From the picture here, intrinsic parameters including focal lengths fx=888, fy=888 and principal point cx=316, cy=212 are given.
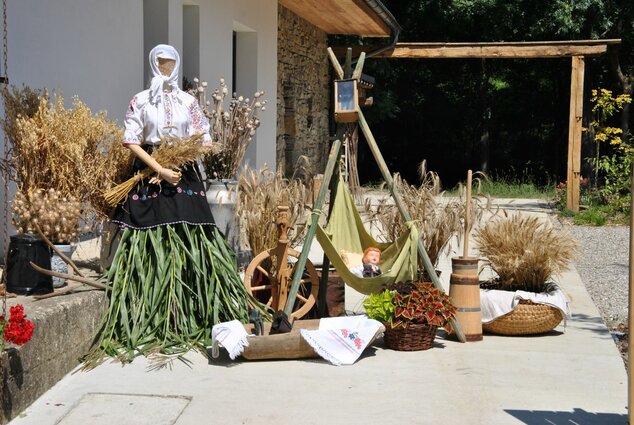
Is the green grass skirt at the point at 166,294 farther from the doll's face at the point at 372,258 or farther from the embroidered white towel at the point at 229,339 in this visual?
the doll's face at the point at 372,258

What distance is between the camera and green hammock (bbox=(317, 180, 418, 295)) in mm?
4816

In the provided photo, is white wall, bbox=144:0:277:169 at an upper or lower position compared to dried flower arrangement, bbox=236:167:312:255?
upper

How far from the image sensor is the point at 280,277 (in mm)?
4953

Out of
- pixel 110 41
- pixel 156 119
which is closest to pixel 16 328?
pixel 156 119

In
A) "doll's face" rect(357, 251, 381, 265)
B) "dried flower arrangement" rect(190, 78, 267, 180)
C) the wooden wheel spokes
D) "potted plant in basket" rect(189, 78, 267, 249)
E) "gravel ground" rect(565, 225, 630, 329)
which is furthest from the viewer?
"dried flower arrangement" rect(190, 78, 267, 180)

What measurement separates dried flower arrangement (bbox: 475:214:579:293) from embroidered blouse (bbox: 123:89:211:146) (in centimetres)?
177

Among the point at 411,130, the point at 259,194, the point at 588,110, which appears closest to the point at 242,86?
the point at 259,194

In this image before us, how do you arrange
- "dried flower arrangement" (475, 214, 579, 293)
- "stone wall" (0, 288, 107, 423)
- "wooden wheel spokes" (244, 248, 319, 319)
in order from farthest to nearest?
"dried flower arrangement" (475, 214, 579, 293)
"wooden wheel spokes" (244, 248, 319, 319)
"stone wall" (0, 288, 107, 423)

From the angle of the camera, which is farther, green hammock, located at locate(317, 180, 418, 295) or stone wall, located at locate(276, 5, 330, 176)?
stone wall, located at locate(276, 5, 330, 176)

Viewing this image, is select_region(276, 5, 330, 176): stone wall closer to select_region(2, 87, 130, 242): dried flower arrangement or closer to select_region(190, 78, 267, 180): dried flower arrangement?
select_region(190, 78, 267, 180): dried flower arrangement

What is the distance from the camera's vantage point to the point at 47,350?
150 inches

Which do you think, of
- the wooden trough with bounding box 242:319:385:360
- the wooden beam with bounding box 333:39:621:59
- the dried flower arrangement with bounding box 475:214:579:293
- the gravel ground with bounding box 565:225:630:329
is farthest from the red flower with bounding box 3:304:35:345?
the wooden beam with bounding box 333:39:621:59

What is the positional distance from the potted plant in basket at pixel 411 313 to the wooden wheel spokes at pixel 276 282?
465 mm

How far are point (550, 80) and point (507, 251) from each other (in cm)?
1600
